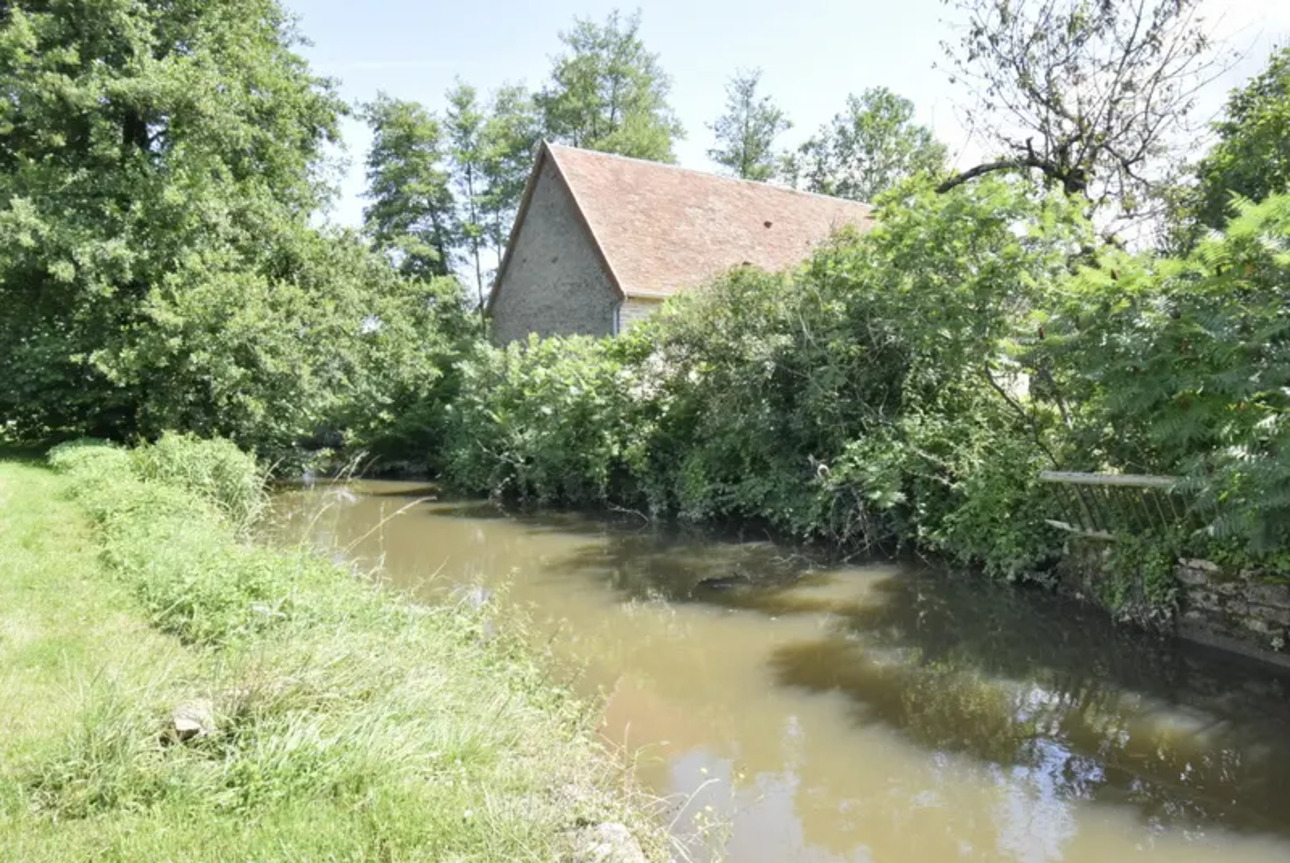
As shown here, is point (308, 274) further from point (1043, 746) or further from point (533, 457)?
point (1043, 746)

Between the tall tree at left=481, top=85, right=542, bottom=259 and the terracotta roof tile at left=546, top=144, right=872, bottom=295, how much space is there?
1278 cm

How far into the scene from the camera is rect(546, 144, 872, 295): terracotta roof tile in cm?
2089

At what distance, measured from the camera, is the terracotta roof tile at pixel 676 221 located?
20891 millimetres

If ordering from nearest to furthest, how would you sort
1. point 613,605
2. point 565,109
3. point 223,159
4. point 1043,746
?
point 1043,746
point 613,605
point 223,159
point 565,109

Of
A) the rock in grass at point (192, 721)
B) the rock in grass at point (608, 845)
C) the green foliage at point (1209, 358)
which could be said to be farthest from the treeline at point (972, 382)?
the rock in grass at point (192, 721)

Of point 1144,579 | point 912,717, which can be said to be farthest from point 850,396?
point 912,717

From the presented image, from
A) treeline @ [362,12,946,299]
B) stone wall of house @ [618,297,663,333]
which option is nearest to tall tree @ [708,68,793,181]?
treeline @ [362,12,946,299]

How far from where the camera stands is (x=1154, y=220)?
14.0m

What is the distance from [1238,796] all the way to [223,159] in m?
19.5

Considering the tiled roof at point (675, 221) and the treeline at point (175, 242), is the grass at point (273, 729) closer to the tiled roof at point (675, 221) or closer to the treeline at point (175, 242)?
the treeline at point (175, 242)

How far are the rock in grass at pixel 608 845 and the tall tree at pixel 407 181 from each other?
30.3 m

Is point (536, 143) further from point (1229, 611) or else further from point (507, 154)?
point (1229, 611)

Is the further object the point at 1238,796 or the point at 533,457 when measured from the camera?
the point at 533,457

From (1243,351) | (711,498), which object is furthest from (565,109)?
(1243,351)
